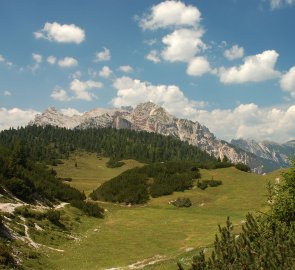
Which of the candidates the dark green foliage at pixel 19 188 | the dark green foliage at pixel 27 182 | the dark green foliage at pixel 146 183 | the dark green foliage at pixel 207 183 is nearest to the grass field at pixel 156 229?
the dark green foliage at pixel 207 183

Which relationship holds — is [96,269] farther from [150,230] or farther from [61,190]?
[61,190]

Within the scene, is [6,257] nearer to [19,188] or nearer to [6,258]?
[6,258]

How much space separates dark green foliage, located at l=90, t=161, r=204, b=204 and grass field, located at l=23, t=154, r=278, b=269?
308 centimetres

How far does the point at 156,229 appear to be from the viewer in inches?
2267

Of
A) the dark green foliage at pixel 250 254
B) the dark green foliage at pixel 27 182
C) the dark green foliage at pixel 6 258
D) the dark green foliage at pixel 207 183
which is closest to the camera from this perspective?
the dark green foliage at pixel 250 254

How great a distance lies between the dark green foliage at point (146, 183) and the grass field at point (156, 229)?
308cm

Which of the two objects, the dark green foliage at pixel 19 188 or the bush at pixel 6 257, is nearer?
the bush at pixel 6 257

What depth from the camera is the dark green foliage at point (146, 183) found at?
291 feet

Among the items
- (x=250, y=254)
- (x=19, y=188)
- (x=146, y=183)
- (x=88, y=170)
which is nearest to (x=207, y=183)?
(x=146, y=183)

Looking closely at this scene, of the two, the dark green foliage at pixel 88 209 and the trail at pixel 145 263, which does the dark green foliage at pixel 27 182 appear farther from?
the trail at pixel 145 263

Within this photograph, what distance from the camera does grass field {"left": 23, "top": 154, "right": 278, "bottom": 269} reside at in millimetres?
39312

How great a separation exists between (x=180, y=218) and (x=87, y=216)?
16.1 m

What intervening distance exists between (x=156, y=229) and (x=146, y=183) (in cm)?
3974

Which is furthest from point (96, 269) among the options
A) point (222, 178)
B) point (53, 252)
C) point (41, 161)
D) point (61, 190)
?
point (41, 161)
